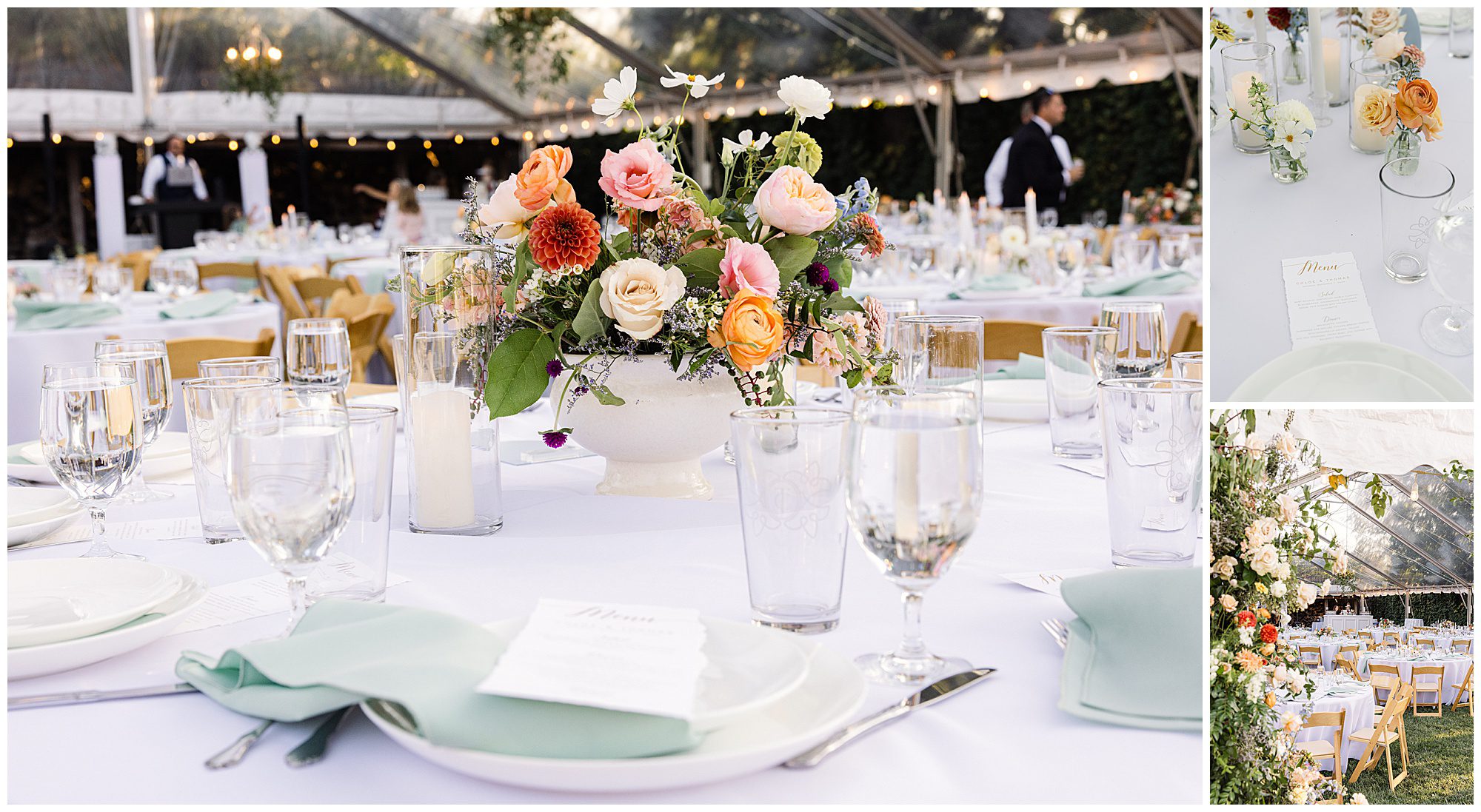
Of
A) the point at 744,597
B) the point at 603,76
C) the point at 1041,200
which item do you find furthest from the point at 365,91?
the point at 744,597

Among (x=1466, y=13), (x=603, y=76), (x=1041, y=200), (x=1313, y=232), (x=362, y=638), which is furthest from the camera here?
(x=603, y=76)

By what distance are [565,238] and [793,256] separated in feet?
0.81

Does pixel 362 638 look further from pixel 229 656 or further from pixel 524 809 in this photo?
pixel 524 809

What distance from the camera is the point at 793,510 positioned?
2.88 ft

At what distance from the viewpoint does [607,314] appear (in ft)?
4.15

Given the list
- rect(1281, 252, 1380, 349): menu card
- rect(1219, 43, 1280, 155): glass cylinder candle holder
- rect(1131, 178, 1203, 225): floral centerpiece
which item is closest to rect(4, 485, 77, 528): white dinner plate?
rect(1281, 252, 1380, 349): menu card

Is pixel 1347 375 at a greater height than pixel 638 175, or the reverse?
pixel 638 175

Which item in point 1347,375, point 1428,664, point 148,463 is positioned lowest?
point 1428,664

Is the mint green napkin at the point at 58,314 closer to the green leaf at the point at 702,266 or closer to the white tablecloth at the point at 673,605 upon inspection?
the white tablecloth at the point at 673,605

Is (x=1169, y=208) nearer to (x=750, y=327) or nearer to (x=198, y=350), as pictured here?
(x=198, y=350)

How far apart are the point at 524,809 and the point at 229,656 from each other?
27cm

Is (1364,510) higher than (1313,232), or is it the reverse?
(1313,232)

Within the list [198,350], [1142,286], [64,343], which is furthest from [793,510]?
[1142,286]

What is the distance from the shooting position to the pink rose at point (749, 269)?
1.25m
